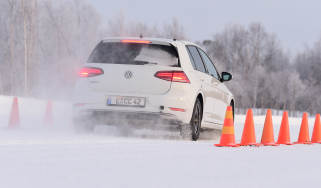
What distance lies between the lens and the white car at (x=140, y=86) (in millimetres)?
9219

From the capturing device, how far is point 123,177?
15.8ft

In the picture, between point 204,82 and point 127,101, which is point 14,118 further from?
point 204,82

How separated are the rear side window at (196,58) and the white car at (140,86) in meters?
0.19

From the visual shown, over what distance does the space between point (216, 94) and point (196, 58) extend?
989 millimetres

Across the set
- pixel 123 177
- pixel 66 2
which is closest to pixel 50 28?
pixel 66 2

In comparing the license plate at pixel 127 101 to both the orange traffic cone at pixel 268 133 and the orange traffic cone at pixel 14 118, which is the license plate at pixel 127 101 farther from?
the orange traffic cone at pixel 14 118

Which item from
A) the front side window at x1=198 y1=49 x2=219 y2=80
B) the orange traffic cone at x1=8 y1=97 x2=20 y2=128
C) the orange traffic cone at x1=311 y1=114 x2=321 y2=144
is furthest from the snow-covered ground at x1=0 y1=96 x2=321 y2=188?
the orange traffic cone at x1=8 y1=97 x2=20 y2=128

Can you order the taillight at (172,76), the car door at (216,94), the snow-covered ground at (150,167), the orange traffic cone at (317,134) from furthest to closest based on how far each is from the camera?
the orange traffic cone at (317,134)
the car door at (216,94)
the taillight at (172,76)
the snow-covered ground at (150,167)

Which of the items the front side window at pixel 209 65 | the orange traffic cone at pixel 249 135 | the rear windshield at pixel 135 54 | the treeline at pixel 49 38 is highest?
the rear windshield at pixel 135 54

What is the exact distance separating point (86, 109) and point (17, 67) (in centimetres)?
5338

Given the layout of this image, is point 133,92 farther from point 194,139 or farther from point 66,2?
point 66,2

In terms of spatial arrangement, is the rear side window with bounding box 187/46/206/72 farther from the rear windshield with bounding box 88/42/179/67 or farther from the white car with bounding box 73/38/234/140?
the rear windshield with bounding box 88/42/179/67

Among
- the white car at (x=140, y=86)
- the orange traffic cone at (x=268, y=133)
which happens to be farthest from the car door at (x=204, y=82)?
the orange traffic cone at (x=268, y=133)

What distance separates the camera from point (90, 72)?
31.3ft
